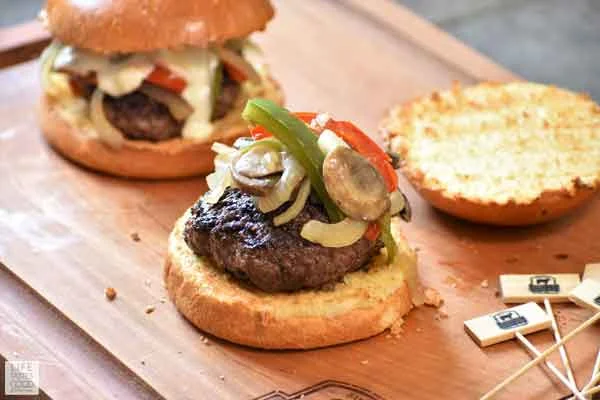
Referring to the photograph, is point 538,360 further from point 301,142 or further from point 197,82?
point 197,82

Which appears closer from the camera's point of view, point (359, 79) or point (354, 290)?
point (354, 290)

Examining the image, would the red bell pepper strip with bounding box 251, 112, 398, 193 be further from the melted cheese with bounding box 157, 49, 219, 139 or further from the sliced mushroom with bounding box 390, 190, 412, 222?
the melted cheese with bounding box 157, 49, 219, 139

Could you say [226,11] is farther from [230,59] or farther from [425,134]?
[425,134]

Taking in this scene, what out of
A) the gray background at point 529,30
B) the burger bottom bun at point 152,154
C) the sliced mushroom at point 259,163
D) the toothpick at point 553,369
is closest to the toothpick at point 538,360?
the toothpick at point 553,369

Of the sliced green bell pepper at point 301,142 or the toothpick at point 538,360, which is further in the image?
the sliced green bell pepper at point 301,142

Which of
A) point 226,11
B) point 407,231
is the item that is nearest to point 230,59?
point 226,11

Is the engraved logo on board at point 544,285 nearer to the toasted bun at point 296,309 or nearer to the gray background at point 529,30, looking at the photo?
the toasted bun at point 296,309

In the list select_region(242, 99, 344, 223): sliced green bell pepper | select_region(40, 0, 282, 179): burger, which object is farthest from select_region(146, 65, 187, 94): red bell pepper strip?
→ select_region(242, 99, 344, 223): sliced green bell pepper
